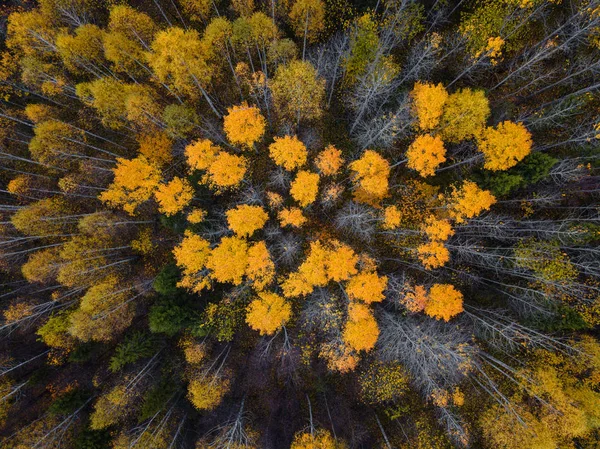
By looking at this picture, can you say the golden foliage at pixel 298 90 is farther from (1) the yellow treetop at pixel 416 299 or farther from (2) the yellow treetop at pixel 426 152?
(1) the yellow treetop at pixel 416 299

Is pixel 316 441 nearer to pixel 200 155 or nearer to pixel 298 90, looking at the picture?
pixel 200 155

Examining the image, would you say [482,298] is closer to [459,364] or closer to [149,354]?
[459,364]

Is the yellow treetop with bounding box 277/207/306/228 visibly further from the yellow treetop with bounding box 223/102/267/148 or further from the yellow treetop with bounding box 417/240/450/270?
the yellow treetop with bounding box 417/240/450/270

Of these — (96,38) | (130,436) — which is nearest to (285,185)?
(96,38)

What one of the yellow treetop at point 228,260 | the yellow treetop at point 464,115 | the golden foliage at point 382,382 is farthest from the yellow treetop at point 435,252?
the yellow treetop at point 228,260

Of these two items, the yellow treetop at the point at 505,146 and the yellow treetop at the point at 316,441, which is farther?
the yellow treetop at the point at 316,441

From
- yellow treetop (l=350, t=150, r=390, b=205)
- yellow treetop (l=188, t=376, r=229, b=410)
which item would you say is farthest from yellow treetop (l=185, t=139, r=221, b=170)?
yellow treetop (l=188, t=376, r=229, b=410)
